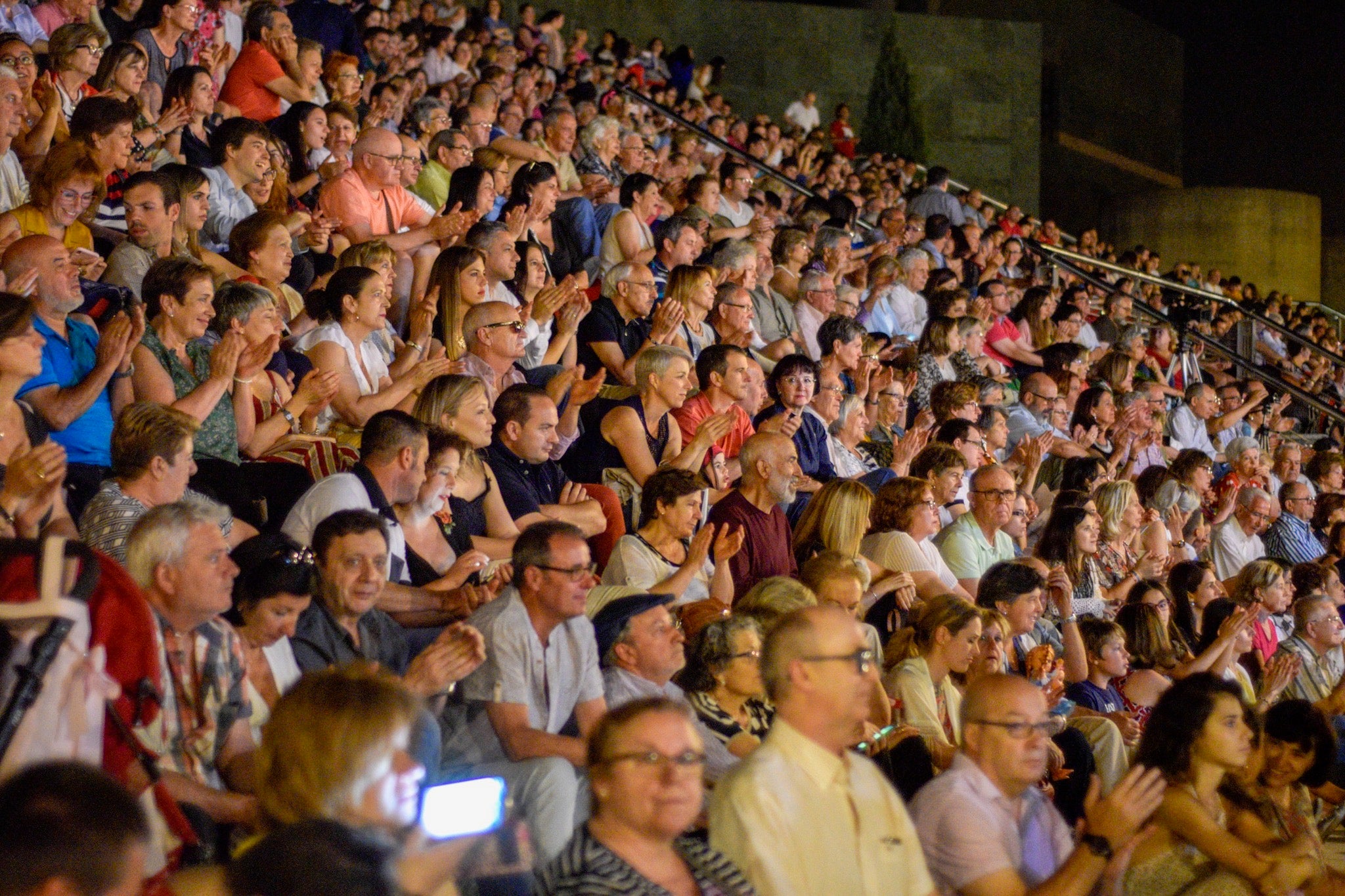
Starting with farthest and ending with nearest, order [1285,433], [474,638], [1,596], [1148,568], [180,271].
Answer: [1285,433] → [1148,568] → [180,271] → [474,638] → [1,596]

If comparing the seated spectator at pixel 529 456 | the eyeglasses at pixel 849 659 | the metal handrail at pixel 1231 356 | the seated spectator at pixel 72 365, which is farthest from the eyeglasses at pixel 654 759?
the metal handrail at pixel 1231 356

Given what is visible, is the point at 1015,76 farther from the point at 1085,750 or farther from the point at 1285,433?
the point at 1085,750

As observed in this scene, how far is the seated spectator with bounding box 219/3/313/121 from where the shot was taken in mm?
7473

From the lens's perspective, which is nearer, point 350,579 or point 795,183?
point 350,579

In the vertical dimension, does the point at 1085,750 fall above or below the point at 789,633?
below

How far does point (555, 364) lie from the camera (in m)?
6.18

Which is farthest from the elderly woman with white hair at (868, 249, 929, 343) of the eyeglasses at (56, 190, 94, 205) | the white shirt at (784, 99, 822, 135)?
the white shirt at (784, 99, 822, 135)

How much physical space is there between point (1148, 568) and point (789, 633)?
4.67 m

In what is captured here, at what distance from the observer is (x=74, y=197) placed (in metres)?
5.01

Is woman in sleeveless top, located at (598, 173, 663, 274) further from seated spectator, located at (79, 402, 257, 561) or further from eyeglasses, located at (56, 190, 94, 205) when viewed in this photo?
seated spectator, located at (79, 402, 257, 561)

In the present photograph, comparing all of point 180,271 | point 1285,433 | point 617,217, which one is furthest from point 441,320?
point 1285,433

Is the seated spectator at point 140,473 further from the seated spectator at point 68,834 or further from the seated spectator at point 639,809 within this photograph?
the seated spectator at point 68,834

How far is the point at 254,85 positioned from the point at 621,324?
232 cm

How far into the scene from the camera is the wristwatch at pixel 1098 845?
10.2 ft
